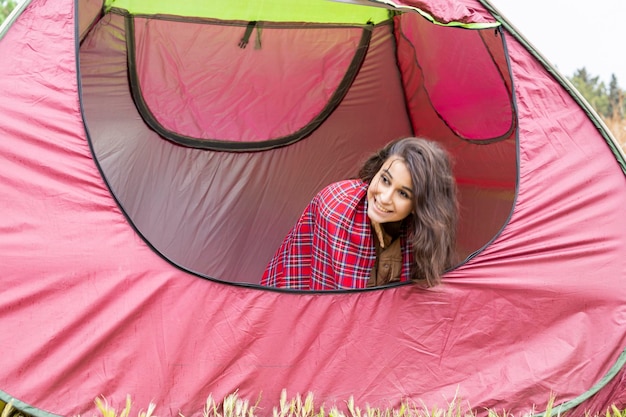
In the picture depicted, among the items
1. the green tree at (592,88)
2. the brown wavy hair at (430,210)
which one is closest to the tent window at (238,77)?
the brown wavy hair at (430,210)

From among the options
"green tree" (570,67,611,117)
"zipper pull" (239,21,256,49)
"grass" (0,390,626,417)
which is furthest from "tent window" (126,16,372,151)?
"green tree" (570,67,611,117)

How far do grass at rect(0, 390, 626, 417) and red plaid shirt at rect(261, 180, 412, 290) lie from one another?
0.31 metres

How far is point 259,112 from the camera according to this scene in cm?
245

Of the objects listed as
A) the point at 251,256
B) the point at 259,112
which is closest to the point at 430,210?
the point at 251,256

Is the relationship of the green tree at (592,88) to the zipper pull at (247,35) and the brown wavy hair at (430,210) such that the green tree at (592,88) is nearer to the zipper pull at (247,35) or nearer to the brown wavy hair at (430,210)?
the zipper pull at (247,35)

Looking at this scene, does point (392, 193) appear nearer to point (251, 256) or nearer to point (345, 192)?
point (345, 192)

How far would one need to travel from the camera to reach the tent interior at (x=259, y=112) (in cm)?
225

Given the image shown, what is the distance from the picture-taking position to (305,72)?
246 centimetres

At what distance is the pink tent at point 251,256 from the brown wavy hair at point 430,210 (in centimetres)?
→ 6

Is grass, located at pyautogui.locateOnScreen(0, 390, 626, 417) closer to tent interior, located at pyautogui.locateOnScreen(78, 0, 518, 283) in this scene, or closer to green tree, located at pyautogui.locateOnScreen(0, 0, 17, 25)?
tent interior, located at pyautogui.locateOnScreen(78, 0, 518, 283)

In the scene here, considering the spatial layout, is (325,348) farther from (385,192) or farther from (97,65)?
(97,65)

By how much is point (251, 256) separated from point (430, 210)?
0.88m

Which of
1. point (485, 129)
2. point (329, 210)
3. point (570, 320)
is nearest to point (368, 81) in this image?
point (485, 129)

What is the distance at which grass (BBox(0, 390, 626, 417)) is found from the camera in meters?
1.40
